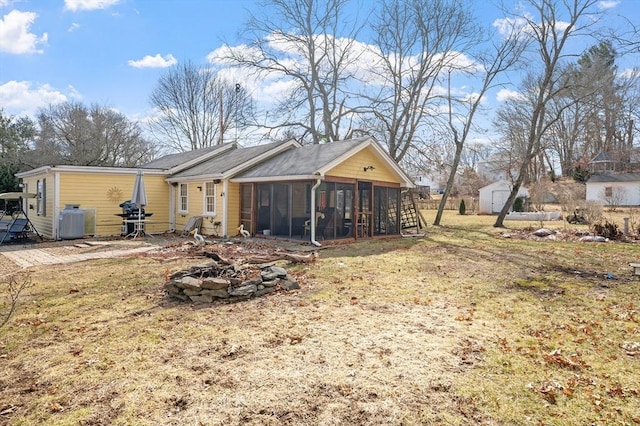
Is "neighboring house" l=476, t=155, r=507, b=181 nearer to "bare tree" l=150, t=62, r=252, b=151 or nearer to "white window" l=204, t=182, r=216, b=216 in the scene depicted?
"bare tree" l=150, t=62, r=252, b=151

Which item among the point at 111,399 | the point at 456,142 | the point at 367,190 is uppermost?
the point at 456,142

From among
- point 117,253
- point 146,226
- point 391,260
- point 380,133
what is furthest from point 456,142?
point 117,253

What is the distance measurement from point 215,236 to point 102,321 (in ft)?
30.5

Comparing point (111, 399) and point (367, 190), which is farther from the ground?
point (367, 190)

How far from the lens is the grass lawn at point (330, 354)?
2.91 meters

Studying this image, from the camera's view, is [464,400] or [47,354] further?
[47,354]

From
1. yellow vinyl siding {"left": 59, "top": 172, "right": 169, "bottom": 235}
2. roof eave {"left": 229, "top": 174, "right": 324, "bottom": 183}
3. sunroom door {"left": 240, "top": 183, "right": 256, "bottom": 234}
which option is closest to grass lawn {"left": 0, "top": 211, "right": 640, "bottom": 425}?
roof eave {"left": 229, "top": 174, "right": 324, "bottom": 183}

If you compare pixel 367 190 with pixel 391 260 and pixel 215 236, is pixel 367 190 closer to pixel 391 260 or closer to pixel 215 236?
pixel 391 260

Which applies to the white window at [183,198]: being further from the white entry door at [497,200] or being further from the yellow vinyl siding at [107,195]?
the white entry door at [497,200]

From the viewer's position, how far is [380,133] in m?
22.9

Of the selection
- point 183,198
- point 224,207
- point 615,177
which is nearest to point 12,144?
point 183,198

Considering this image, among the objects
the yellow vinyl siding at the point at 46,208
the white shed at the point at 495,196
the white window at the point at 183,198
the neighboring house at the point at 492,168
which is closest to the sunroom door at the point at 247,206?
the white window at the point at 183,198

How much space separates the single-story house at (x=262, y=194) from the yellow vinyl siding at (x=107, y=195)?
3cm

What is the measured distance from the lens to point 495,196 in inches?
1294
